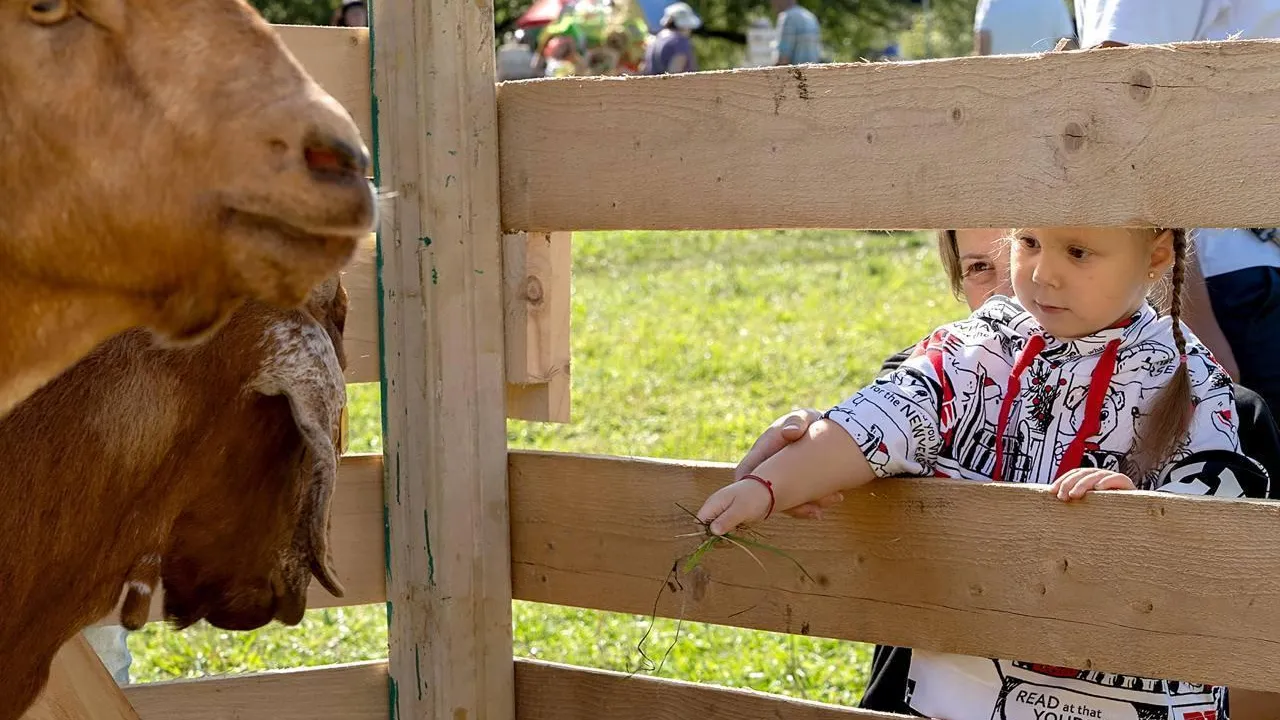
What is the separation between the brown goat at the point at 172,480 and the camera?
6.86ft

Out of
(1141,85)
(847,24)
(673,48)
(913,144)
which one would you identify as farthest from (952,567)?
(847,24)

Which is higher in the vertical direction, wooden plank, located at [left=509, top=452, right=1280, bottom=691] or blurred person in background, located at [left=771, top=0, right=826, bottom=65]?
blurred person in background, located at [left=771, top=0, right=826, bottom=65]

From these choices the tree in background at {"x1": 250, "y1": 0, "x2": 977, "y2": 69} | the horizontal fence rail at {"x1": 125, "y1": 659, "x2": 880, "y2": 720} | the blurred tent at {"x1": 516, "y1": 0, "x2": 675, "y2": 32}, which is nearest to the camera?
the horizontal fence rail at {"x1": 125, "y1": 659, "x2": 880, "y2": 720}

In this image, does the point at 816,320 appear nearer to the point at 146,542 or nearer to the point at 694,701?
the point at 694,701

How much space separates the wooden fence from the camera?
2240 mm

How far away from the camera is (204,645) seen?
15.8ft

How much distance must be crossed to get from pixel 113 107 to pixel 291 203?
0.66ft

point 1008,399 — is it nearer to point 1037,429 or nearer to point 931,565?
point 1037,429

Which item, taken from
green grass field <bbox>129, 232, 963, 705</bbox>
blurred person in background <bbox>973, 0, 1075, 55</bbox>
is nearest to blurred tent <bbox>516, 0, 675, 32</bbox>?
green grass field <bbox>129, 232, 963, 705</bbox>

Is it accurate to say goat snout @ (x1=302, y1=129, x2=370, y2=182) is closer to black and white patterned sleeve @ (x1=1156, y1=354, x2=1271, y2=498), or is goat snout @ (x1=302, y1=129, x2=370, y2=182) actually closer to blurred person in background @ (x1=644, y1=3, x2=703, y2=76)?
black and white patterned sleeve @ (x1=1156, y1=354, x2=1271, y2=498)

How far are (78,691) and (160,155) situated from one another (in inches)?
49.7

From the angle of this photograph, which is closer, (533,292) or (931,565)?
(931,565)

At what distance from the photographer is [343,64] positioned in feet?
9.45

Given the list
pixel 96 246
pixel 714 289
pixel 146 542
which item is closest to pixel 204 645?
pixel 146 542
